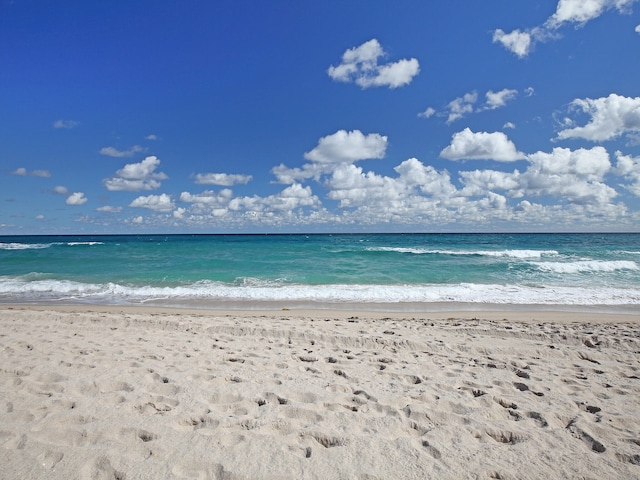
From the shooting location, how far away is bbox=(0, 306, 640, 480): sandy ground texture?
2.79m

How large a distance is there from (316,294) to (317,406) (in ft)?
30.6

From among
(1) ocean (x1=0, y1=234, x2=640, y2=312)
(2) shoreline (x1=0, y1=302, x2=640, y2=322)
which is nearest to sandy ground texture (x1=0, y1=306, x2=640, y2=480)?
(2) shoreline (x1=0, y1=302, x2=640, y2=322)

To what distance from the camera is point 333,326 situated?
7.79m

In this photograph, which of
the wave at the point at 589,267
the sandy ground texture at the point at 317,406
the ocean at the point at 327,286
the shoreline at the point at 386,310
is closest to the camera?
the sandy ground texture at the point at 317,406

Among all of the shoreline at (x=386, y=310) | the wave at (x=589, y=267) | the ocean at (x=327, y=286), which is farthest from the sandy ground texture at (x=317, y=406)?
the wave at (x=589, y=267)

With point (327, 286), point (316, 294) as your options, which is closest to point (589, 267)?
point (327, 286)

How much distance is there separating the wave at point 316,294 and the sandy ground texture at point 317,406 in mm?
5153

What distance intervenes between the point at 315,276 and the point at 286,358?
38.9 feet

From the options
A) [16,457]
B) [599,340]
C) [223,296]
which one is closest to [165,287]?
[223,296]

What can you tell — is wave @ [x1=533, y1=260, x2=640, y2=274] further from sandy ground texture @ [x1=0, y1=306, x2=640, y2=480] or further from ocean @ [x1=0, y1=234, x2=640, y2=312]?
sandy ground texture @ [x1=0, y1=306, x2=640, y2=480]

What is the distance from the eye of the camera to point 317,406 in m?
3.75

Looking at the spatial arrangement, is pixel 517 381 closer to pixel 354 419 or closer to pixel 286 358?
pixel 354 419

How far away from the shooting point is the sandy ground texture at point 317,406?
2.79 m

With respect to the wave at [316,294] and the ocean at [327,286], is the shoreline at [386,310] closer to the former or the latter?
the ocean at [327,286]
